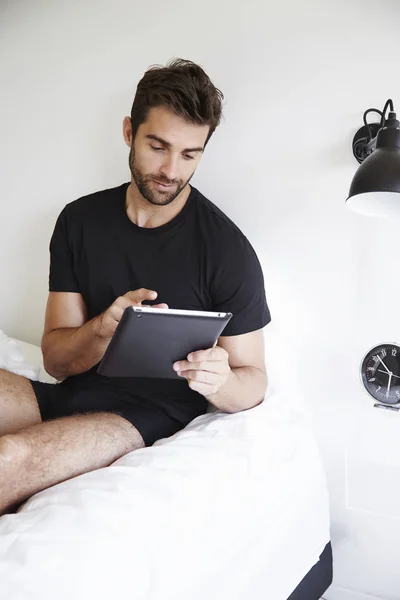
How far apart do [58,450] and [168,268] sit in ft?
1.81

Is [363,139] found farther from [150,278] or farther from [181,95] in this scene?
[150,278]

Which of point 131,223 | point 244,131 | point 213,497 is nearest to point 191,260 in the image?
point 131,223

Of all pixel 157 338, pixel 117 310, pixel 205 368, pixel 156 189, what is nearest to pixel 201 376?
pixel 205 368

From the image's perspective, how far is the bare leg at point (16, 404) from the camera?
1.36 meters

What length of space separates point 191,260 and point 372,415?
0.62 metres

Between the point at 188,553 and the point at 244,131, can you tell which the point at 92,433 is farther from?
the point at 244,131

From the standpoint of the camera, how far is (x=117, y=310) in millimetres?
1306

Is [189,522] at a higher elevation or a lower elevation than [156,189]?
lower

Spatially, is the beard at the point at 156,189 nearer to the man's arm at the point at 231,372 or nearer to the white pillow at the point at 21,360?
the man's arm at the point at 231,372

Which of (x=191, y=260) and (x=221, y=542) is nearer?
(x=221, y=542)

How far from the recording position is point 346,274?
5.27 ft

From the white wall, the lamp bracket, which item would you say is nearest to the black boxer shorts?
the white wall

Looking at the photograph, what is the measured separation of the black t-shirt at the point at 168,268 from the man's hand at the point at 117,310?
17cm

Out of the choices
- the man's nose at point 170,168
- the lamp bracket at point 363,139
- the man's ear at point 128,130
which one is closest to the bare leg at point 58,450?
the man's nose at point 170,168
